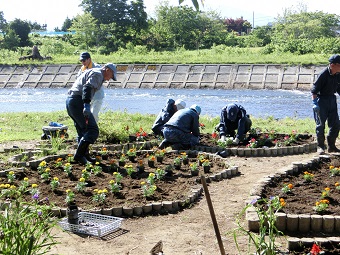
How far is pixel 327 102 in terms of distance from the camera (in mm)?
10836

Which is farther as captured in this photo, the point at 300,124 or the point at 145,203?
the point at 300,124

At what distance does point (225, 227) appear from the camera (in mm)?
6695

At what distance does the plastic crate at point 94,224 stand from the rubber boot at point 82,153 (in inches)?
108

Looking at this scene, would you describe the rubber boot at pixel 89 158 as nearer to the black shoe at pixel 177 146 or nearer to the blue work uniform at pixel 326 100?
the black shoe at pixel 177 146

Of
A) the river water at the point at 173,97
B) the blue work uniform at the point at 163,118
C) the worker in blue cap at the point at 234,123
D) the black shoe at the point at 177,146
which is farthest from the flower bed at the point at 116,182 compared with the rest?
the river water at the point at 173,97

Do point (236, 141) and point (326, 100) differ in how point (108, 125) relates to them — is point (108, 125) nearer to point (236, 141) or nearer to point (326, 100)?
point (236, 141)

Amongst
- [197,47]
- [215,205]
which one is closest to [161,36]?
[197,47]

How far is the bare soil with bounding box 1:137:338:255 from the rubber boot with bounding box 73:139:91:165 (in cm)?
240

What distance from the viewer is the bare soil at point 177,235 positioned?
5902 millimetres

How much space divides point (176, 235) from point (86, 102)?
363 centimetres

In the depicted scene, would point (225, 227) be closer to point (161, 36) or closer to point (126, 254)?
point (126, 254)

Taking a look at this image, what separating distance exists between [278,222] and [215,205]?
4.38 ft

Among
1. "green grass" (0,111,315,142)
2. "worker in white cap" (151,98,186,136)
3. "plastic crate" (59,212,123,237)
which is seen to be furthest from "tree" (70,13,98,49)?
"plastic crate" (59,212,123,237)

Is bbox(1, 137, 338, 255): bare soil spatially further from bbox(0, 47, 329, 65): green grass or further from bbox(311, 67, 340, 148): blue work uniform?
bbox(0, 47, 329, 65): green grass
